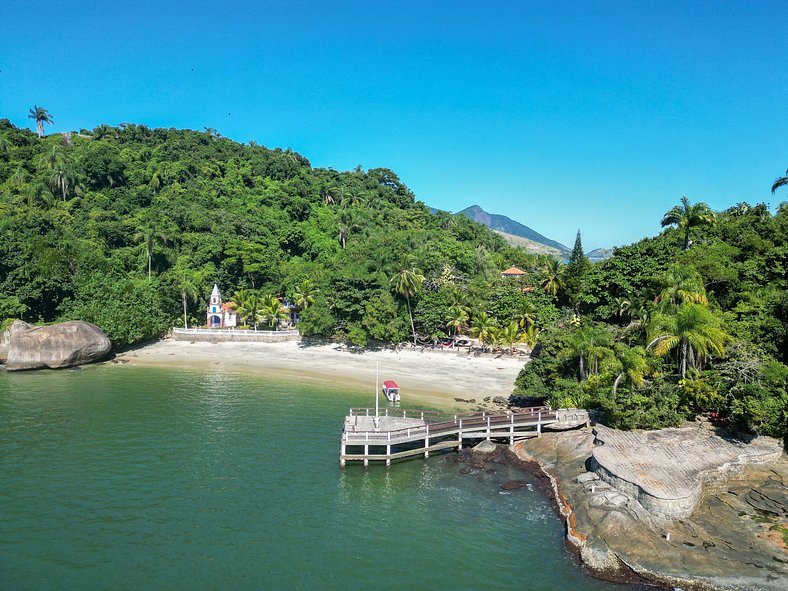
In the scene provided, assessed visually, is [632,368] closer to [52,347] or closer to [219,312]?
[219,312]

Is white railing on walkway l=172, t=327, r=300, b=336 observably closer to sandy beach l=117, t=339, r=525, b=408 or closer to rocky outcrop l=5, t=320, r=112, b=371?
sandy beach l=117, t=339, r=525, b=408

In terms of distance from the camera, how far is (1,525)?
22938mm

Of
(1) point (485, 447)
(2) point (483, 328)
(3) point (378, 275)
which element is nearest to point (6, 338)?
(3) point (378, 275)

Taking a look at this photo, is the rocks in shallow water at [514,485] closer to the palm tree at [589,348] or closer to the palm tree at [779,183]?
the palm tree at [589,348]

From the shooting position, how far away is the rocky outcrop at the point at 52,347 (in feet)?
168

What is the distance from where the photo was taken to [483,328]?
56.5m

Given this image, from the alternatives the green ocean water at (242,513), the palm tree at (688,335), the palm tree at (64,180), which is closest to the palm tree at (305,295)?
the green ocean water at (242,513)

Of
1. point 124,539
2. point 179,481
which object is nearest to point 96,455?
point 179,481

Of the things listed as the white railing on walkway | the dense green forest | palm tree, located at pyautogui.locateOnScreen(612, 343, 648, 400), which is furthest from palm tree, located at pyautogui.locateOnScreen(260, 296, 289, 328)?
palm tree, located at pyautogui.locateOnScreen(612, 343, 648, 400)

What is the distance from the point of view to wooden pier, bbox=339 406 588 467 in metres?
31.0

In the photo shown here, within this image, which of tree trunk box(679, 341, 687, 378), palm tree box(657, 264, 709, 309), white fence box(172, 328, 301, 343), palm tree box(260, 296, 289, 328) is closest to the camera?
tree trunk box(679, 341, 687, 378)

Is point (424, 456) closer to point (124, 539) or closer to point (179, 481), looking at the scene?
Result: point (179, 481)

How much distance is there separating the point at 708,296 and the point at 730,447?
1505 cm

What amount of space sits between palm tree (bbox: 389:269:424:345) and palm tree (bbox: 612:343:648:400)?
28.0 metres
